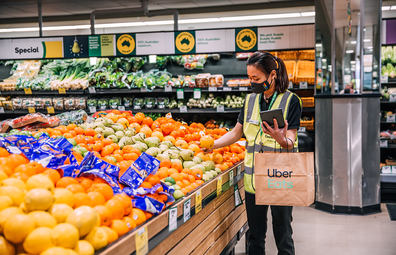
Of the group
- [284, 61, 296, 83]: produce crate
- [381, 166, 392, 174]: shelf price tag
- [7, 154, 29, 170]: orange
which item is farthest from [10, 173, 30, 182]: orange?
[381, 166, 392, 174]: shelf price tag

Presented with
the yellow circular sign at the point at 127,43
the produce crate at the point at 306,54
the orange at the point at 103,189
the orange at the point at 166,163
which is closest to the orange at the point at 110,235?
the orange at the point at 103,189

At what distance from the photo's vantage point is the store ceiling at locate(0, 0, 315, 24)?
8.42 meters

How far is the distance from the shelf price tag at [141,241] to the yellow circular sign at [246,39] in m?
3.90

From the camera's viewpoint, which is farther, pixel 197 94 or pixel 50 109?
pixel 50 109

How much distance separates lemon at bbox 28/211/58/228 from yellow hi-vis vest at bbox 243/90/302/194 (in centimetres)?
135

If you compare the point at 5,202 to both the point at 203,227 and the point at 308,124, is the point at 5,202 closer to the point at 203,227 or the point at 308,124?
the point at 203,227

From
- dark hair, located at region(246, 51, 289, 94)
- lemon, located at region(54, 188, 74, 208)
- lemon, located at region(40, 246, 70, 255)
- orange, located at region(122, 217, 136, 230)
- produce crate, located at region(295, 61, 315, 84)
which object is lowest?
orange, located at region(122, 217, 136, 230)

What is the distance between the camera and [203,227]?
2186 mm

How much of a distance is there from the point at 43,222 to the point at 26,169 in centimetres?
42

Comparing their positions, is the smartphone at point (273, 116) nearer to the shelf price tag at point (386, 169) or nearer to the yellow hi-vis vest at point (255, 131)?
the yellow hi-vis vest at point (255, 131)

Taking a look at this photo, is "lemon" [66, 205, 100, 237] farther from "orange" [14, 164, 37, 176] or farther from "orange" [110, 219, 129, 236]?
"orange" [14, 164, 37, 176]

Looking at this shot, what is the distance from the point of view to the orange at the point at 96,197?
4.57 feet

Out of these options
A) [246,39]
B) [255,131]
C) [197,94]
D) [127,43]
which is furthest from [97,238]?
[127,43]

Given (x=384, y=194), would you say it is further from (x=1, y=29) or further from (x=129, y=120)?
(x=1, y=29)
